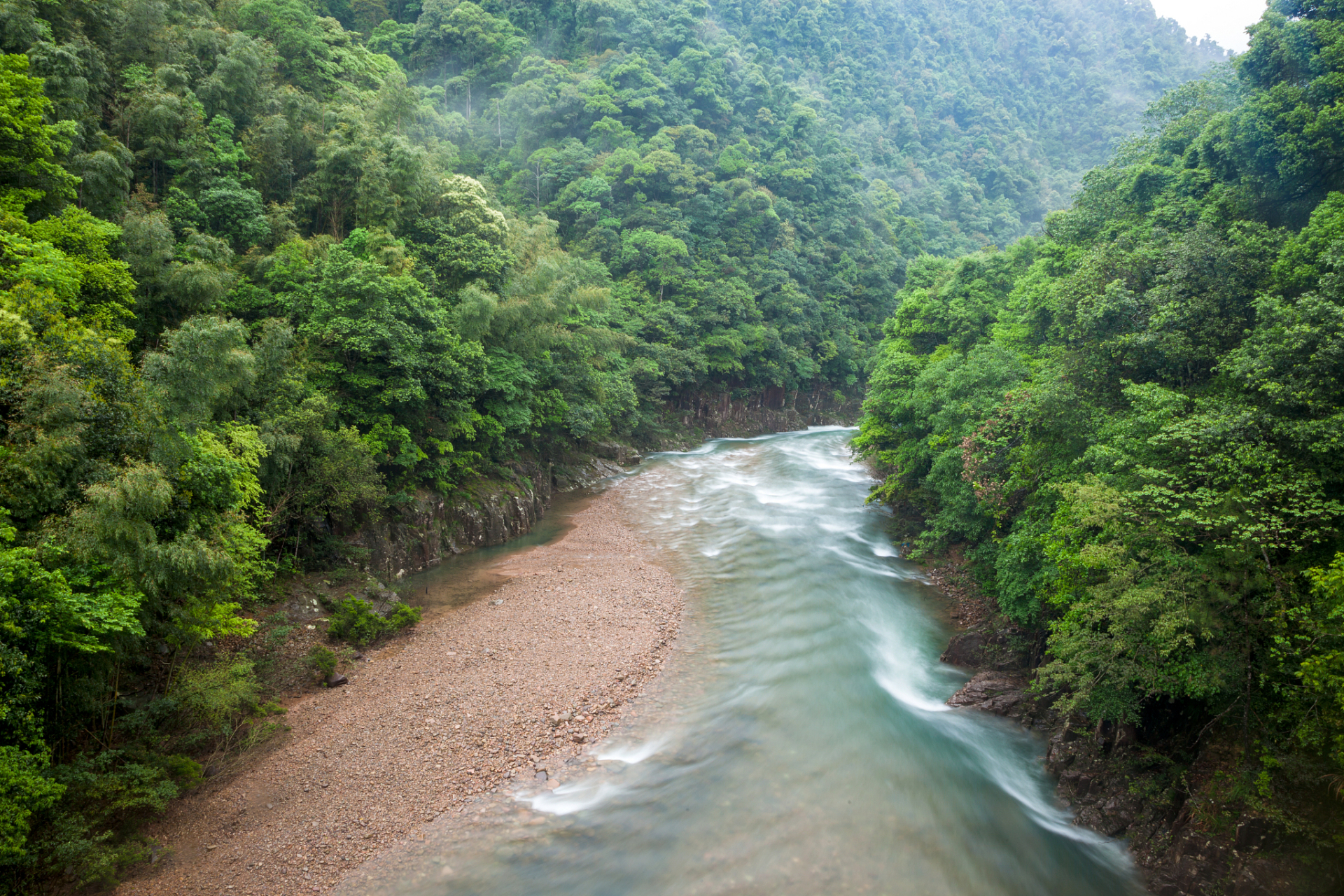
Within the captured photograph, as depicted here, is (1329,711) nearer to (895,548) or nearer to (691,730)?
(691,730)

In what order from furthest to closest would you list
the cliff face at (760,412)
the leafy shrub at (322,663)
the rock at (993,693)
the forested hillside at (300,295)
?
the cliff face at (760,412), the rock at (993,693), the leafy shrub at (322,663), the forested hillside at (300,295)

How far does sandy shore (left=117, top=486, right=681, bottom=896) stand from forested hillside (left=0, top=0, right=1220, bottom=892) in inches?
34.4

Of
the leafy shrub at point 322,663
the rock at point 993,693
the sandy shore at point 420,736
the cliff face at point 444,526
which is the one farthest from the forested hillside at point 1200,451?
the cliff face at point 444,526

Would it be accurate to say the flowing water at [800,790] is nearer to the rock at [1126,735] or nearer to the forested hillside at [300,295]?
the rock at [1126,735]

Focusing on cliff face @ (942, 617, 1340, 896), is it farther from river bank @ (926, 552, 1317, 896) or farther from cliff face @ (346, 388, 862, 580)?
cliff face @ (346, 388, 862, 580)

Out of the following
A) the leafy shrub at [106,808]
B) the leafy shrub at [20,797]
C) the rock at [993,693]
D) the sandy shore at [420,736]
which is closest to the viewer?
the leafy shrub at [20,797]

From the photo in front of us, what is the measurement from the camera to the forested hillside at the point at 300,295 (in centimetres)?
849

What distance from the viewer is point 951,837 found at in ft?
32.9

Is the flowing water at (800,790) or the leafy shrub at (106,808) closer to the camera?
the leafy shrub at (106,808)

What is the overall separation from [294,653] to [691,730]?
28.6 feet

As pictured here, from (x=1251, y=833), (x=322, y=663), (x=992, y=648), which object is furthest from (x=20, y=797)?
(x=992, y=648)

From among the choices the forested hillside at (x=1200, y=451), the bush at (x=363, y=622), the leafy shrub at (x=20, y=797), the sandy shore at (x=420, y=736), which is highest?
the forested hillside at (x=1200, y=451)

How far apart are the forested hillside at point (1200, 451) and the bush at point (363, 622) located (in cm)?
1430

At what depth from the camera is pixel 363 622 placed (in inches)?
583
